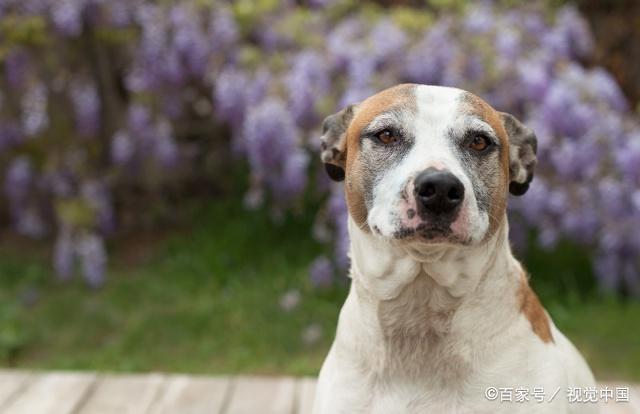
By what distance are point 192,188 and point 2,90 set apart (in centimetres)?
148

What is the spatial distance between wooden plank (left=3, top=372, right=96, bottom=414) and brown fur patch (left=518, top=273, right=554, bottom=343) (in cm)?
202

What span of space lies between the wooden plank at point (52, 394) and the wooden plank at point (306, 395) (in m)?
0.91

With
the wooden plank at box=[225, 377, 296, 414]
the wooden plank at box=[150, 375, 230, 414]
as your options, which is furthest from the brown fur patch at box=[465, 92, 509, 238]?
the wooden plank at box=[150, 375, 230, 414]

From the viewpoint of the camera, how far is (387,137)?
7.88 feet

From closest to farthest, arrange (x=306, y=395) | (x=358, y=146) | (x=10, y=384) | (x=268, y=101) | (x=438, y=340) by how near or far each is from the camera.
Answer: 1. (x=438, y=340)
2. (x=358, y=146)
3. (x=306, y=395)
4. (x=10, y=384)
5. (x=268, y=101)

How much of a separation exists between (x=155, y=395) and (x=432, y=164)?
209 cm

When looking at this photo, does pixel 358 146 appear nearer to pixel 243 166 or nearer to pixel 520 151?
pixel 520 151

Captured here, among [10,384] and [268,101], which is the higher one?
[268,101]

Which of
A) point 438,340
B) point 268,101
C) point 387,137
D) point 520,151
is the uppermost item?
point 387,137

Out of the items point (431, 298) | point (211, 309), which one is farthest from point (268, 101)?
point (431, 298)

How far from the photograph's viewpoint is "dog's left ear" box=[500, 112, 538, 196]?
2.61m

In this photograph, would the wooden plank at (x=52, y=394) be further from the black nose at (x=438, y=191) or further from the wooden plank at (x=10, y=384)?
the black nose at (x=438, y=191)

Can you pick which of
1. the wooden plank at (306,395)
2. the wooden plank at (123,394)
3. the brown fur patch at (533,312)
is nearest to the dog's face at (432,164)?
the brown fur patch at (533,312)

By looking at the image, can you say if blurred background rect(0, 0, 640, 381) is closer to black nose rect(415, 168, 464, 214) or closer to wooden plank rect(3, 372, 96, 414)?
wooden plank rect(3, 372, 96, 414)
